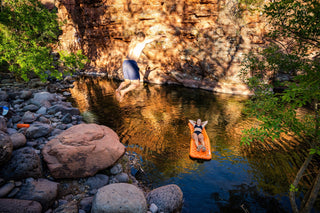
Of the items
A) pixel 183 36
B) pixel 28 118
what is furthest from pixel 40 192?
Result: pixel 183 36

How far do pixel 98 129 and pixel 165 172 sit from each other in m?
2.70

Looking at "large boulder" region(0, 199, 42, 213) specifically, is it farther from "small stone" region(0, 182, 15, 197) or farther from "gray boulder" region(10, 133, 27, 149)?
"gray boulder" region(10, 133, 27, 149)

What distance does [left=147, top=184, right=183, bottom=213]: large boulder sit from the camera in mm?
3879

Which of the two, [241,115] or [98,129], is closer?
[98,129]

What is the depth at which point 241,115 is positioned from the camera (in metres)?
11.1

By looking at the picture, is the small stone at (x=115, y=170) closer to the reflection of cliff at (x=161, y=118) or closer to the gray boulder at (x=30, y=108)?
the reflection of cliff at (x=161, y=118)

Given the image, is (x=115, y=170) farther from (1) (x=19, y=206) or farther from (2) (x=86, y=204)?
(1) (x=19, y=206)

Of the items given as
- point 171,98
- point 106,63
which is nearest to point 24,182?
point 171,98

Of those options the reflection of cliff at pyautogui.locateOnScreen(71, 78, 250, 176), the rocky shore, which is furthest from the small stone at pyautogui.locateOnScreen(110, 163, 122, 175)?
the reflection of cliff at pyautogui.locateOnScreen(71, 78, 250, 176)

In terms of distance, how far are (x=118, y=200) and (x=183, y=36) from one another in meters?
22.0

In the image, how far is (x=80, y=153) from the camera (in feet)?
13.9

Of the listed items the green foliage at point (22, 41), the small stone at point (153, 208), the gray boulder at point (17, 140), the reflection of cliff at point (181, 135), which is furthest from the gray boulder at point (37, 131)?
the green foliage at point (22, 41)

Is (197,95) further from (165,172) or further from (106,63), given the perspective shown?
(106,63)

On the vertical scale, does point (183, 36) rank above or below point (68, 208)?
above
